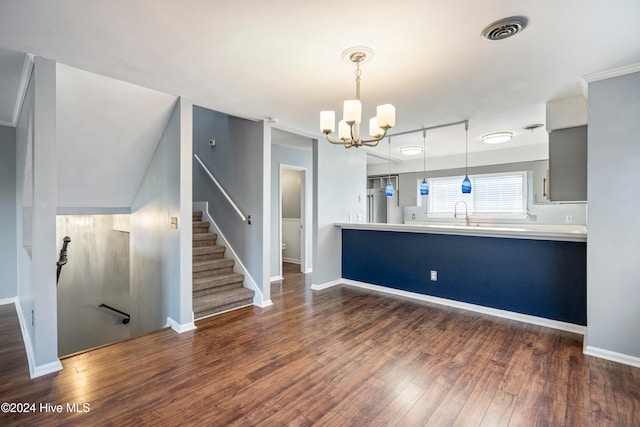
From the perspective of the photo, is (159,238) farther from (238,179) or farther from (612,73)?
(612,73)

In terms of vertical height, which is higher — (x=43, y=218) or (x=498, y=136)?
(x=498, y=136)

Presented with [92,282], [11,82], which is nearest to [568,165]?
[11,82]

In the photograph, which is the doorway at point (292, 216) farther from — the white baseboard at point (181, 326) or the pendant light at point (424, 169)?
the white baseboard at point (181, 326)

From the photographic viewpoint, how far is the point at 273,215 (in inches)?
227

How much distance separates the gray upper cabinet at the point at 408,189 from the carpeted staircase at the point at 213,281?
4426mm

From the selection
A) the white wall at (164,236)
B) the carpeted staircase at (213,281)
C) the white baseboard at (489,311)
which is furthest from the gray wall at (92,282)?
the white baseboard at (489,311)

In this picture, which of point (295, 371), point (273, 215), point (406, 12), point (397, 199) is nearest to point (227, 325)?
point (295, 371)

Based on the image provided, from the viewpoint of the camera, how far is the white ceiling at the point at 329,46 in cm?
178

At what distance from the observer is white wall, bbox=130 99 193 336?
127 inches

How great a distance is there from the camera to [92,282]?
543 centimetres

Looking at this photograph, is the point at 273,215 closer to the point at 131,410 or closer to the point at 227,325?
the point at 227,325

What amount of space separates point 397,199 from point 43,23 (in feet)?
21.6

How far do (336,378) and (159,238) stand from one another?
2707mm

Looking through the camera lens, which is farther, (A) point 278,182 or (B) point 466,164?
(B) point 466,164
